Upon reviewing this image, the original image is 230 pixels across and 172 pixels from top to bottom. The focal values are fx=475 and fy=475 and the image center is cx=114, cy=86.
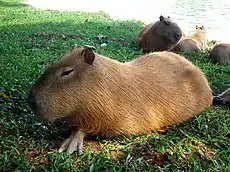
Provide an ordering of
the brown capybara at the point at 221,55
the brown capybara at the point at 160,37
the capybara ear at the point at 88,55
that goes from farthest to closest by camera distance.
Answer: the brown capybara at the point at 160,37
the brown capybara at the point at 221,55
the capybara ear at the point at 88,55

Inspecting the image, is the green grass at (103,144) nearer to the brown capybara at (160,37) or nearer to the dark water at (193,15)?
the brown capybara at (160,37)

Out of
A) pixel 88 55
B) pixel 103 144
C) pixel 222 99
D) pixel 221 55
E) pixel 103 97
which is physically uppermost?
pixel 88 55

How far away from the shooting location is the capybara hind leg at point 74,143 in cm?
327

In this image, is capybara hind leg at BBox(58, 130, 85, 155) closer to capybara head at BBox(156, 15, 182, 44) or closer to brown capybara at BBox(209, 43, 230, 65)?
brown capybara at BBox(209, 43, 230, 65)

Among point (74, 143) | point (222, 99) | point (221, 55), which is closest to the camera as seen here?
point (74, 143)

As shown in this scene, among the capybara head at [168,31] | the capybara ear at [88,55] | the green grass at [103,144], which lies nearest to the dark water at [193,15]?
the capybara head at [168,31]

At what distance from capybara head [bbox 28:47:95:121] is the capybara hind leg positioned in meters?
0.16

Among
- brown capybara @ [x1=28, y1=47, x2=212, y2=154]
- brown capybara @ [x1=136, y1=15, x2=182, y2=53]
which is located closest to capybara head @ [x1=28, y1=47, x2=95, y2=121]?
brown capybara @ [x1=28, y1=47, x2=212, y2=154]

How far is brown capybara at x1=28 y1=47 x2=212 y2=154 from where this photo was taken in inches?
133

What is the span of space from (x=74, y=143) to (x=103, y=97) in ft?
1.35

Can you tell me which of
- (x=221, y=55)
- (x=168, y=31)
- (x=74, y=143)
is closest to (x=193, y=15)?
(x=168, y=31)

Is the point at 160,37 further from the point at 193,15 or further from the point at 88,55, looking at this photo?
the point at 193,15

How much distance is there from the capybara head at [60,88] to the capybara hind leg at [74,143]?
164 millimetres

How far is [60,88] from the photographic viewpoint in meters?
3.40
